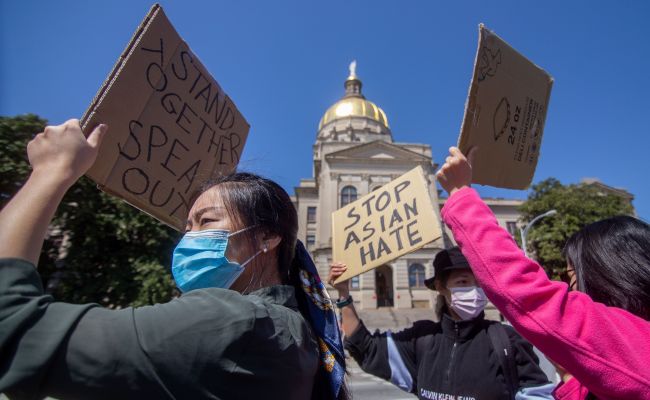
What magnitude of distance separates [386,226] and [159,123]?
2.23m

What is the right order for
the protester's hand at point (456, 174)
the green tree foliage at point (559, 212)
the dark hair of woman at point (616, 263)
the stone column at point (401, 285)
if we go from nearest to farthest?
1. the dark hair of woman at point (616, 263)
2. the protester's hand at point (456, 174)
3. the green tree foliage at point (559, 212)
4. the stone column at point (401, 285)

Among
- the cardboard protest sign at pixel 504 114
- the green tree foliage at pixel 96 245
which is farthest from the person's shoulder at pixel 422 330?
the green tree foliage at pixel 96 245

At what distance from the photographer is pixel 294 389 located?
1.12 m

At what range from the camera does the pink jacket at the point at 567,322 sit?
1.18 m

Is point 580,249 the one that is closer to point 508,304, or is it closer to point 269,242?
point 508,304

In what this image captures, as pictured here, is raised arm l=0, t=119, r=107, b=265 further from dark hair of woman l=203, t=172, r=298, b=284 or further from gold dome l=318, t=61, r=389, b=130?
gold dome l=318, t=61, r=389, b=130

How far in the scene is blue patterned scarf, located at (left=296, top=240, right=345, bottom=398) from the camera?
4.80 feet

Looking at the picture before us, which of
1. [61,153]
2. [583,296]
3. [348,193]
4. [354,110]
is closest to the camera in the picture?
[61,153]

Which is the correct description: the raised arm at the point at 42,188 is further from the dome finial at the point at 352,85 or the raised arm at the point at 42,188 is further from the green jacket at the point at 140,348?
the dome finial at the point at 352,85

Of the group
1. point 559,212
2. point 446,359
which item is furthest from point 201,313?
point 559,212

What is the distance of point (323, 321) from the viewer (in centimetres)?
164

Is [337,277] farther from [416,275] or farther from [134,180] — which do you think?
[416,275]

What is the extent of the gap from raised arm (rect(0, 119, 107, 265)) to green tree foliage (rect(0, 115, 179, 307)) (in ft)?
35.3

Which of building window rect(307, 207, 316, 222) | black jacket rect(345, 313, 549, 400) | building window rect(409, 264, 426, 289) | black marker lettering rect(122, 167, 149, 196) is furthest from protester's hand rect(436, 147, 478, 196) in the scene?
building window rect(307, 207, 316, 222)
